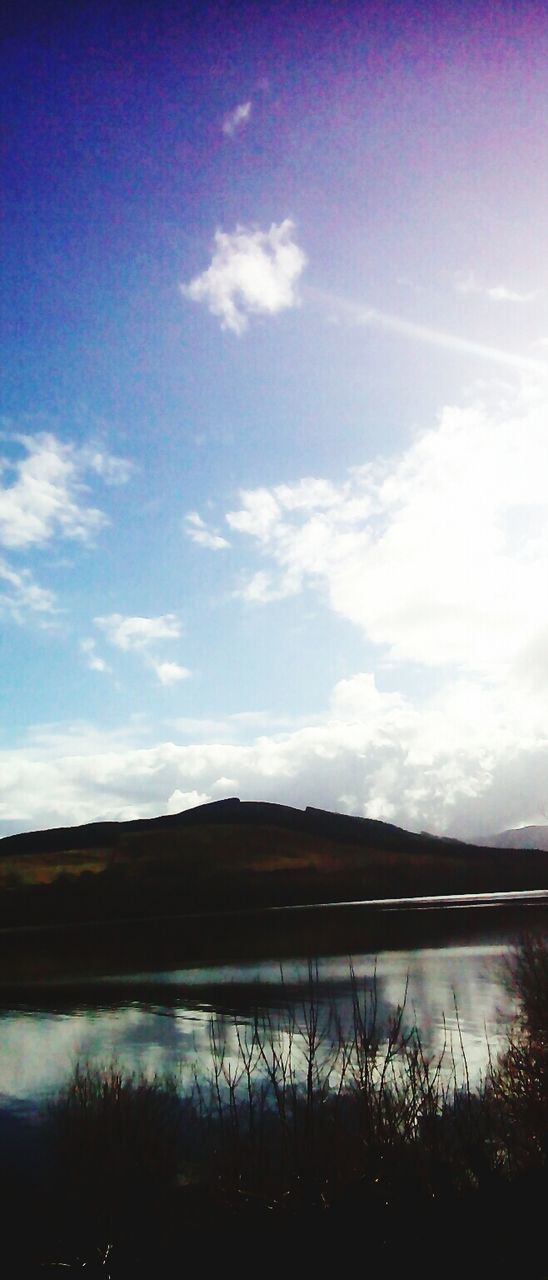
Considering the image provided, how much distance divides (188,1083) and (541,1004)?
15.7 m

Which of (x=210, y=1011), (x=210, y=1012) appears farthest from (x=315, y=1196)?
(x=210, y=1011)

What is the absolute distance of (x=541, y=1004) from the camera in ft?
100

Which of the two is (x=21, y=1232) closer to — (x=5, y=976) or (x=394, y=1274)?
(x=394, y=1274)

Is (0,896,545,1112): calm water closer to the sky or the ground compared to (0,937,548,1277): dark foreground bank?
closer to the ground

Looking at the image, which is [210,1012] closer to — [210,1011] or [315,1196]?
[210,1011]

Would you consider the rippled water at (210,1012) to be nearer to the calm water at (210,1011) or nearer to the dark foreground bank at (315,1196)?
the calm water at (210,1011)

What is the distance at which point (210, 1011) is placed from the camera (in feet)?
200

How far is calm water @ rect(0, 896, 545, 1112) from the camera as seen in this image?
41.1m

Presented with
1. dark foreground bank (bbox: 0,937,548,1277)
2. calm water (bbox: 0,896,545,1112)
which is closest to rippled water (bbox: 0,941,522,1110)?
calm water (bbox: 0,896,545,1112)

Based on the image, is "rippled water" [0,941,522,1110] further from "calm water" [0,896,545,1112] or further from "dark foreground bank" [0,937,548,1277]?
"dark foreground bank" [0,937,548,1277]

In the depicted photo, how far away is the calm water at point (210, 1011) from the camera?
41.1 m

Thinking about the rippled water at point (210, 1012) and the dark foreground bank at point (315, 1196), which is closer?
the dark foreground bank at point (315, 1196)

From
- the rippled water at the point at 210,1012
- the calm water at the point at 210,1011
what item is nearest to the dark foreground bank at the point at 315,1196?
the calm water at the point at 210,1011

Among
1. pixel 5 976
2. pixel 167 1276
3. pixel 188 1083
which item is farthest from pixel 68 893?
pixel 167 1276
